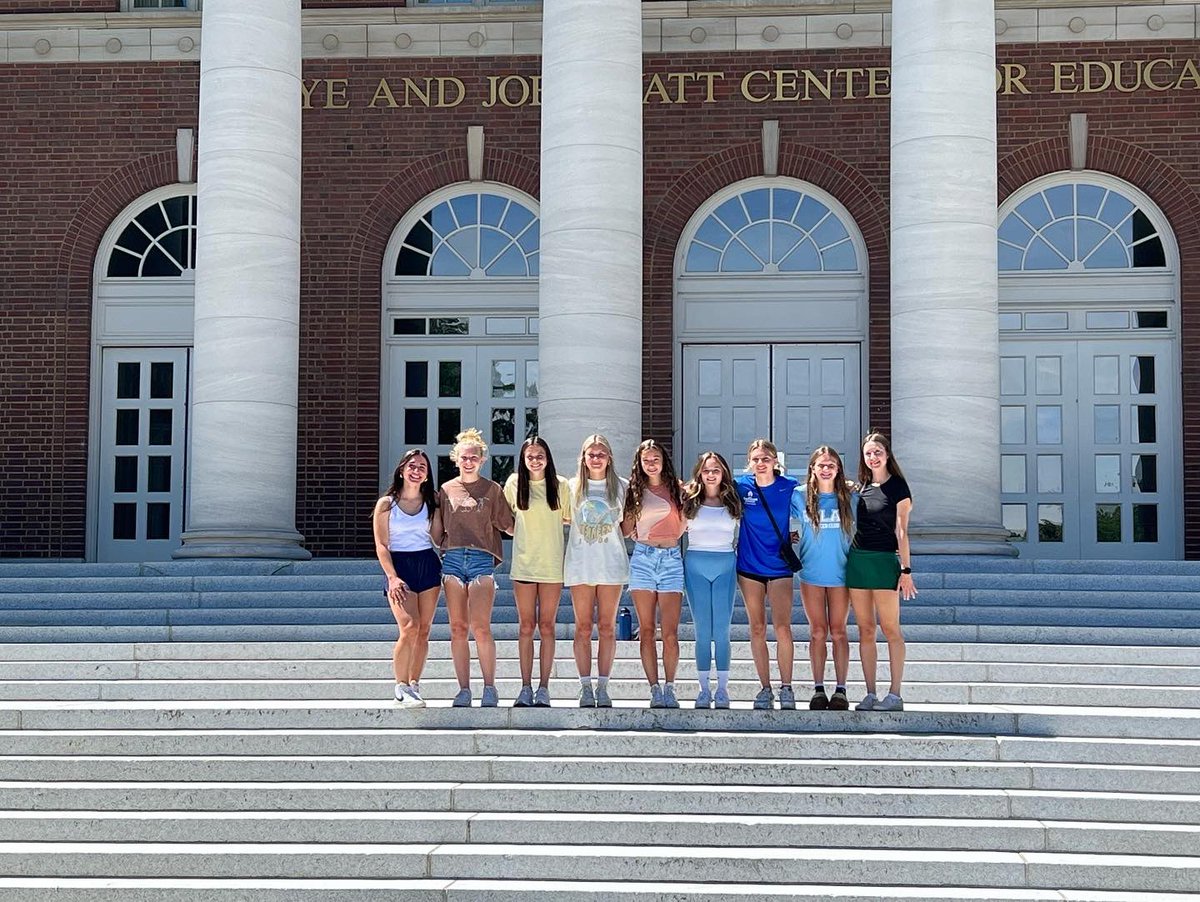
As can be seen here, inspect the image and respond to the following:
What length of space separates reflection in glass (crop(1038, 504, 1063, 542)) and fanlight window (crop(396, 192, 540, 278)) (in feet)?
23.7

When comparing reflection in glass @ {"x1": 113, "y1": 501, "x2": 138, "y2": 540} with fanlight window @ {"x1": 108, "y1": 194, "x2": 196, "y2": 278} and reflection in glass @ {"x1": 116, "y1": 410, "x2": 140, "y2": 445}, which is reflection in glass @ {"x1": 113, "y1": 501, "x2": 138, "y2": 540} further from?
fanlight window @ {"x1": 108, "y1": 194, "x2": 196, "y2": 278}

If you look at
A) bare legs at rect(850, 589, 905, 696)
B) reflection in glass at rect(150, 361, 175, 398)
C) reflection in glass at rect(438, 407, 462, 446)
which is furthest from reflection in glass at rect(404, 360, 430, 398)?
bare legs at rect(850, 589, 905, 696)

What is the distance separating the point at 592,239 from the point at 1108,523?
8551 millimetres

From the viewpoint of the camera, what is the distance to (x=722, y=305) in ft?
70.9

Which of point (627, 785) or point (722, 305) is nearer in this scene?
point (627, 785)

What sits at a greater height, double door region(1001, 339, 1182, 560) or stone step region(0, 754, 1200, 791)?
double door region(1001, 339, 1182, 560)

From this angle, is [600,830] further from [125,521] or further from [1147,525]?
[125,521]

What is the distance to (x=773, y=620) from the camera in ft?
34.8

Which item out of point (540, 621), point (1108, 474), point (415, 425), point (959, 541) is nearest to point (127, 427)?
point (415, 425)

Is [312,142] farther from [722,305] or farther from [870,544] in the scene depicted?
[870,544]

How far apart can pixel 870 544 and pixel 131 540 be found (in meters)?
13.8

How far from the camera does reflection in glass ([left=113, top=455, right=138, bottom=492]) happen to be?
21969 mm

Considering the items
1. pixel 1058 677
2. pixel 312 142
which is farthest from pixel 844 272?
pixel 1058 677

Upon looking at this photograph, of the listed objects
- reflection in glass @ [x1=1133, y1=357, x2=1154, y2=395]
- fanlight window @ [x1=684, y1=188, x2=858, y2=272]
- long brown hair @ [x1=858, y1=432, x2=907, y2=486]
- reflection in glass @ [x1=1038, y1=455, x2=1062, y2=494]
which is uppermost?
fanlight window @ [x1=684, y1=188, x2=858, y2=272]
